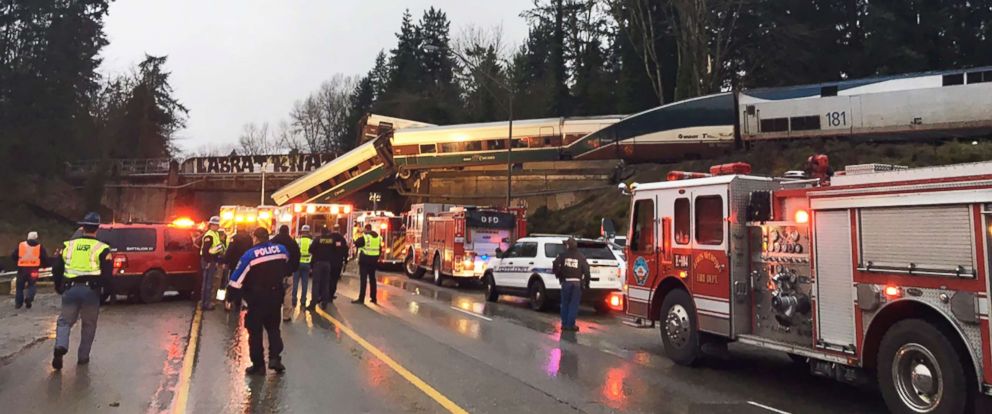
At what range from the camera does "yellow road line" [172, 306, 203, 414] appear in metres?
6.28

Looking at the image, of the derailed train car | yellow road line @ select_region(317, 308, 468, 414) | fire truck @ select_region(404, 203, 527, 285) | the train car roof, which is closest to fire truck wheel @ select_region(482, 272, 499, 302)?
fire truck @ select_region(404, 203, 527, 285)

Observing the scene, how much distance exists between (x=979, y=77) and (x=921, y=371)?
948 inches

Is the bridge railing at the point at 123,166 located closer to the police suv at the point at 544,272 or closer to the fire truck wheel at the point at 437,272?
the fire truck wheel at the point at 437,272

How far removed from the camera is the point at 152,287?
14.5 m

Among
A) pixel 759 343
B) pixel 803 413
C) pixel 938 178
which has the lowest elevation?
pixel 803 413

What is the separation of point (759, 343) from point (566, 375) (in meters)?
2.27

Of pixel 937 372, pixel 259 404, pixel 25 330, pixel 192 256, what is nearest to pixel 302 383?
pixel 259 404

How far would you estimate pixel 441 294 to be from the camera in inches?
715

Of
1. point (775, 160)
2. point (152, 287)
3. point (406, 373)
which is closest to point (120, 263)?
point (152, 287)

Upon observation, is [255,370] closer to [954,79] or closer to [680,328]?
[680,328]

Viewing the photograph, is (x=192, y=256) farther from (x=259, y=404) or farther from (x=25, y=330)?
(x=259, y=404)

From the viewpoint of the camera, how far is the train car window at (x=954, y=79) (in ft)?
80.8

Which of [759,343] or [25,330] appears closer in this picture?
[759,343]

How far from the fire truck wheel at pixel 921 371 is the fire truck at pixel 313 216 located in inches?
901
